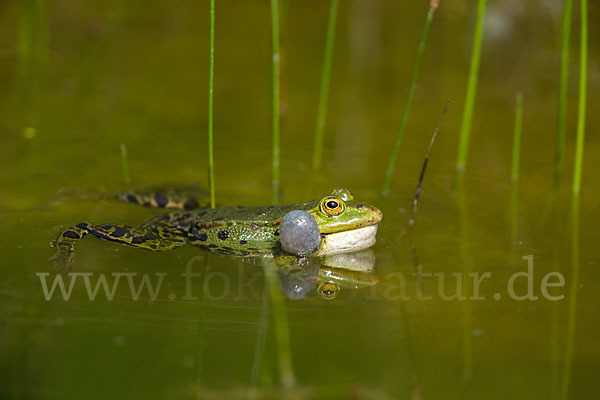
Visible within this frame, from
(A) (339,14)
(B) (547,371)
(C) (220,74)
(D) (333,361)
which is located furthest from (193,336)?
(A) (339,14)

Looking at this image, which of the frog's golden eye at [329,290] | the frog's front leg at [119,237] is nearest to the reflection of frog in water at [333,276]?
the frog's golden eye at [329,290]

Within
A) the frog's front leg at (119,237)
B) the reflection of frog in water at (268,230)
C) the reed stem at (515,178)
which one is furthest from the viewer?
the reed stem at (515,178)

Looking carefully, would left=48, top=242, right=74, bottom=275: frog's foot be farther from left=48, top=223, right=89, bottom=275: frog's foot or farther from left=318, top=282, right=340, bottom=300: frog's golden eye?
left=318, top=282, right=340, bottom=300: frog's golden eye

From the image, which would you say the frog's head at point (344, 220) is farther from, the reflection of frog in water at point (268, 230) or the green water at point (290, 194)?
the green water at point (290, 194)

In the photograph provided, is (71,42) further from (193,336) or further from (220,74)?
(193,336)

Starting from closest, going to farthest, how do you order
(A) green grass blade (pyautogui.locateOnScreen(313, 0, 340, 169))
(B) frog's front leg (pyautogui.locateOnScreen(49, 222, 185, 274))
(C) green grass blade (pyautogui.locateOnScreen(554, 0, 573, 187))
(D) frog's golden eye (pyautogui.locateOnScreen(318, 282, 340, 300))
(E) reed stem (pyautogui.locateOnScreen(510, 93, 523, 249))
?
(D) frog's golden eye (pyautogui.locateOnScreen(318, 282, 340, 300))
(B) frog's front leg (pyautogui.locateOnScreen(49, 222, 185, 274))
(E) reed stem (pyautogui.locateOnScreen(510, 93, 523, 249))
(C) green grass blade (pyautogui.locateOnScreen(554, 0, 573, 187))
(A) green grass blade (pyautogui.locateOnScreen(313, 0, 340, 169))

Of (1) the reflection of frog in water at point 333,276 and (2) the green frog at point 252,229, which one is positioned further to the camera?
(2) the green frog at point 252,229

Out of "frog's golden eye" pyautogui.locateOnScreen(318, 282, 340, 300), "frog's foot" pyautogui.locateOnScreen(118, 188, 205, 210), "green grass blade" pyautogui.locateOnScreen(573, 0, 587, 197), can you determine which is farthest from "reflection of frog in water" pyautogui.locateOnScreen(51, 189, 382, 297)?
"green grass blade" pyautogui.locateOnScreen(573, 0, 587, 197)
